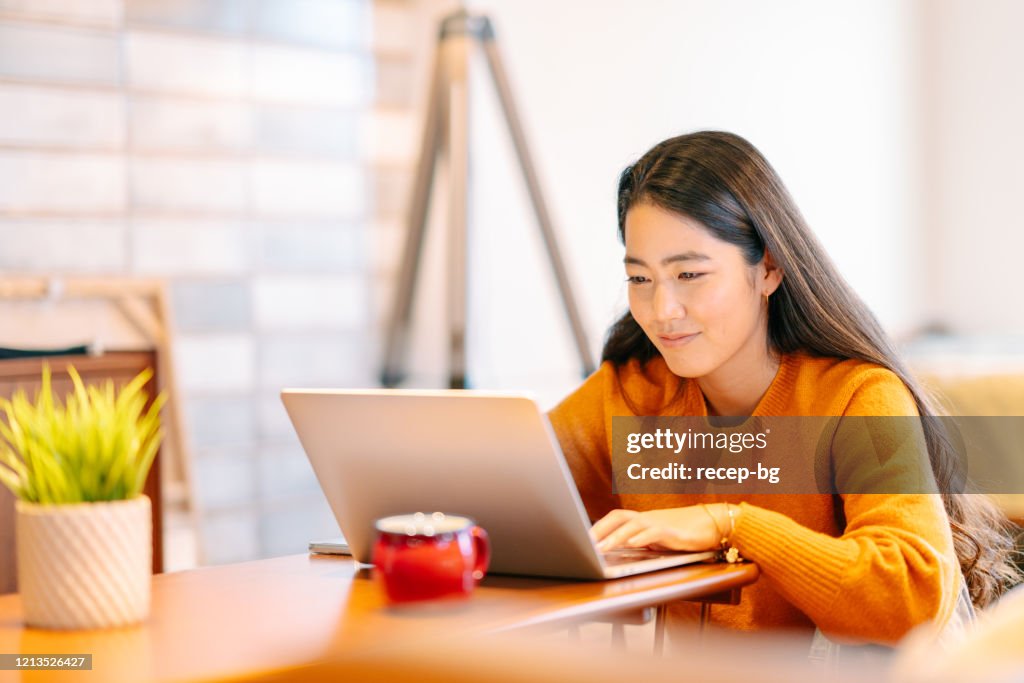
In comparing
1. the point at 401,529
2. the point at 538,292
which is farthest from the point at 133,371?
the point at 401,529

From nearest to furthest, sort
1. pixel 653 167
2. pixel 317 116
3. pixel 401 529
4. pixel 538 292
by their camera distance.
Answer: pixel 401 529
pixel 653 167
pixel 317 116
pixel 538 292

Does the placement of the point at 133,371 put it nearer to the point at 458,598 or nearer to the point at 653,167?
the point at 653,167

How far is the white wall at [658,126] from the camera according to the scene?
11.7ft

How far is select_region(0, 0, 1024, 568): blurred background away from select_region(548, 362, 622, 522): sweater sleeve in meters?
0.91

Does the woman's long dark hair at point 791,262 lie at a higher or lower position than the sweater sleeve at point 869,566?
higher

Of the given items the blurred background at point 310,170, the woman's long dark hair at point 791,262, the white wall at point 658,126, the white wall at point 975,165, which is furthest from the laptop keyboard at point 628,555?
A: the white wall at point 975,165

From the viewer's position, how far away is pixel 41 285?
2762mm

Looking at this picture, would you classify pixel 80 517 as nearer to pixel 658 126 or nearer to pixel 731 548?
pixel 731 548

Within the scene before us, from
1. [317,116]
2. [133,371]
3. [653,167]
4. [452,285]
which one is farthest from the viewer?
[317,116]

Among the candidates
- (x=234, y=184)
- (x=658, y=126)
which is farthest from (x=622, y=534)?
(x=658, y=126)

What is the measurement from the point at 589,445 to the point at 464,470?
55 cm

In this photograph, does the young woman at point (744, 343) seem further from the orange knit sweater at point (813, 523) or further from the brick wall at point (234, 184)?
the brick wall at point (234, 184)

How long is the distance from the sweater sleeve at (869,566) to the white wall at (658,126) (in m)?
1.70

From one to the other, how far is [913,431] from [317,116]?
7.66 feet
